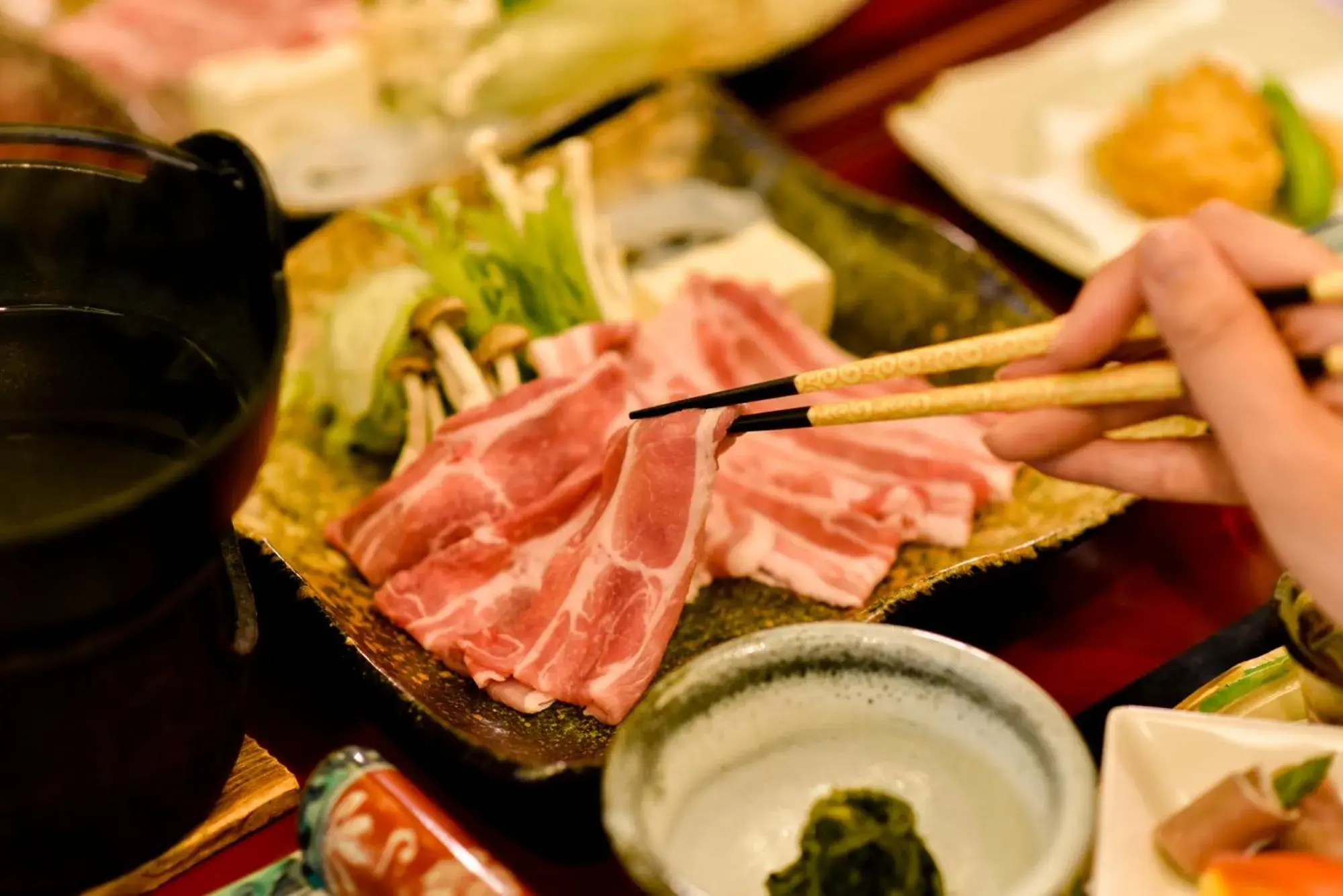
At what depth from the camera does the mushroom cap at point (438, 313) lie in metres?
2.03

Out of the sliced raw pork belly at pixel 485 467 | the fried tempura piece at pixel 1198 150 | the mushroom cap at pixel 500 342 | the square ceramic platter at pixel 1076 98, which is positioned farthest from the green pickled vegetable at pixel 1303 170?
the mushroom cap at pixel 500 342

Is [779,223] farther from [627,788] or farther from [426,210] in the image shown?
[627,788]

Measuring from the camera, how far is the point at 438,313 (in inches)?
79.8

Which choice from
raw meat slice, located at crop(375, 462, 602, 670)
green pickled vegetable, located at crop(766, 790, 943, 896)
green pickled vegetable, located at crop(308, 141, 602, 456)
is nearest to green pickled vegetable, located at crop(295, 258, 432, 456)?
green pickled vegetable, located at crop(308, 141, 602, 456)

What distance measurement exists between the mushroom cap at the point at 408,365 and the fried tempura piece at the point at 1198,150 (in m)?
1.61

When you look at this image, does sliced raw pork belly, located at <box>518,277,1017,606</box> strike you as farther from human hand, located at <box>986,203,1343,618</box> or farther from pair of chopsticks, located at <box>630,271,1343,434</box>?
human hand, located at <box>986,203,1343,618</box>

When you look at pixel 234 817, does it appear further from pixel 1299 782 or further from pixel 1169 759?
pixel 1299 782

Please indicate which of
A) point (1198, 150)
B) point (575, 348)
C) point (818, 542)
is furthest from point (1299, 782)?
point (1198, 150)

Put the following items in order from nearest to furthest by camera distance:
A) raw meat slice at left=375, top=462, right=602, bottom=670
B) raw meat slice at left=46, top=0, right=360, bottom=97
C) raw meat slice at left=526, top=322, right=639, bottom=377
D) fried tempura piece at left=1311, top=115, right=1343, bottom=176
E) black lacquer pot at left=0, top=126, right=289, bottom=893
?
1. black lacquer pot at left=0, top=126, right=289, bottom=893
2. raw meat slice at left=375, top=462, right=602, bottom=670
3. raw meat slice at left=526, top=322, right=639, bottom=377
4. fried tempura piece at left=1311, top=115, right=1343, bottom=176
5. raw meat slice at left=46, top=0, right=360, bottom=97

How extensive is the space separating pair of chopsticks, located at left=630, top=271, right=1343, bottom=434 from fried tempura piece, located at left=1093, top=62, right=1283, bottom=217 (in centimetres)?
141

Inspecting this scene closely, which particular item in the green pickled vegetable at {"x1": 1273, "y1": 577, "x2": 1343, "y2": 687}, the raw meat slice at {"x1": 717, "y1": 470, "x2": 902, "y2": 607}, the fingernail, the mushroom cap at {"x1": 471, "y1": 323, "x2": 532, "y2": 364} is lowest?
the raw meat slice at {"x1": 717, "y1": 470, "x2": 902, "y2": 607}

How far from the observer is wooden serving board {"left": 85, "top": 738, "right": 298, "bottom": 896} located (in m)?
1.31

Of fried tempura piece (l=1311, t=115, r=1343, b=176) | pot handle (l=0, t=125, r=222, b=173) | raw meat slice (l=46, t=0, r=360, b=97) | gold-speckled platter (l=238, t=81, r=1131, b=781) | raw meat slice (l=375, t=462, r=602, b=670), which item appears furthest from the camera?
raw meat slice (l=46, t=0, r=360, b=97)

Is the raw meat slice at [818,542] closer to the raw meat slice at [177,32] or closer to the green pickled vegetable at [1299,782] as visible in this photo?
the green pickled vegetable at [1299,782]
